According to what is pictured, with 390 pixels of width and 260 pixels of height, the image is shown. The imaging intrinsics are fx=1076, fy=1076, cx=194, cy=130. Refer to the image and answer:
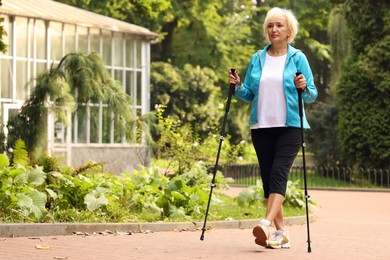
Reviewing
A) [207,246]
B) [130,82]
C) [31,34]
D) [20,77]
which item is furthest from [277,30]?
[130,82]

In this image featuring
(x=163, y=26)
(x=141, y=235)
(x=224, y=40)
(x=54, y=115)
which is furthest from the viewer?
(x=163, y=26)

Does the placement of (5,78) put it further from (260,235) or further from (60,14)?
(260,235)

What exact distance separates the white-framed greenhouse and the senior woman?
2295 cm

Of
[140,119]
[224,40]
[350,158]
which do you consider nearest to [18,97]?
[350,158]

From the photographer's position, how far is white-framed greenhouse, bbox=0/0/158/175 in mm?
34531

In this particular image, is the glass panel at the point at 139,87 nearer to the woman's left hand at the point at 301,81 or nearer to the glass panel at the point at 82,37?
the glass panel at the point at 82,37

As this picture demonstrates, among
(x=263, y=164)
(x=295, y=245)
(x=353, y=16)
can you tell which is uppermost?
(x=353, y=16)

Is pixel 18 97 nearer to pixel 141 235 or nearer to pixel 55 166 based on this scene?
pixel 55 166

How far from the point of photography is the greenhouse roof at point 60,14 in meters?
35.0

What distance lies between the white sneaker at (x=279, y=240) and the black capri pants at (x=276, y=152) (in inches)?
15.2

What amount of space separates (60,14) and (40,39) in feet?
4.30

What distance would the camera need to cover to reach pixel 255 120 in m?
10.3

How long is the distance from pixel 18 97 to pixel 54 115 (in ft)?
49.3

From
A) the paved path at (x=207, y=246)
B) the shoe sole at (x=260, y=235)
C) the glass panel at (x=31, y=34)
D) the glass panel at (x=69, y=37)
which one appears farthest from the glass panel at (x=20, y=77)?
the shoe sole at (x=260, y=235)
